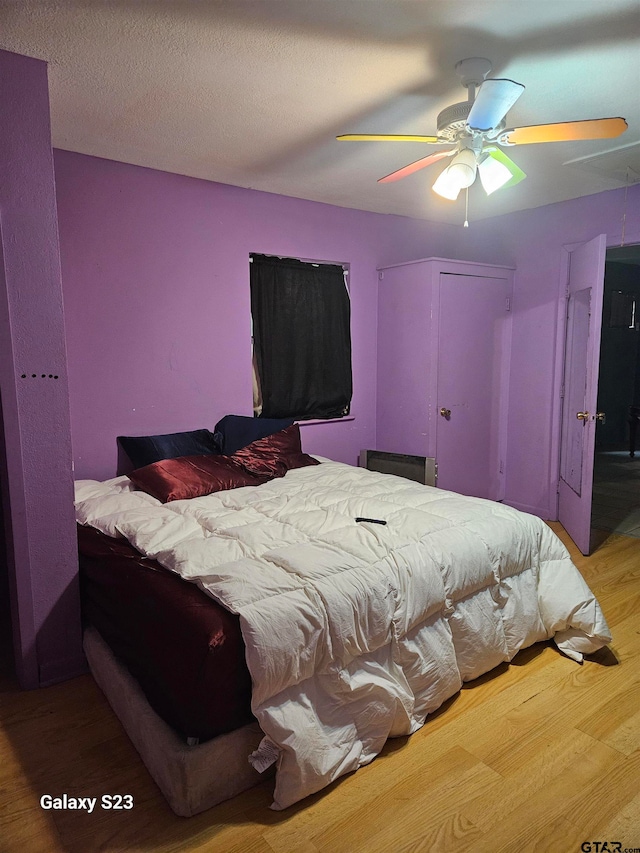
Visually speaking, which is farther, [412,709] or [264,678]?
[412,709]

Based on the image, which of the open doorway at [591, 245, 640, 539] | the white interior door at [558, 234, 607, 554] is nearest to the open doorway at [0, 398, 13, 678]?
the white interior door at [558, 234, 607, 554]

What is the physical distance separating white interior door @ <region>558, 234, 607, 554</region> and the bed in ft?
4.22

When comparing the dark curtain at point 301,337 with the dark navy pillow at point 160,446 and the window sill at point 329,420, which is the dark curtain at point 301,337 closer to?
the window sill at point 329,420

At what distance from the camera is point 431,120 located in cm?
264

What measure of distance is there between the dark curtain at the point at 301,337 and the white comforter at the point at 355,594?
1200 mm

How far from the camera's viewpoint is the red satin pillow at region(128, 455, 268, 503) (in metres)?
2.82

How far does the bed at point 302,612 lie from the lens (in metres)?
1.61

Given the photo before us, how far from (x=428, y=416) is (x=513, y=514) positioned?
1.64m

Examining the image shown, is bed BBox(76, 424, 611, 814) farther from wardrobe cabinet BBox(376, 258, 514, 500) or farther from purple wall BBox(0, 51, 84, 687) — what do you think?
wardrobe cabinet BBox(376, 258, 514, 500)

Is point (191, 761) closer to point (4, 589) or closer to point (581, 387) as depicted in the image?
point (4, 589)

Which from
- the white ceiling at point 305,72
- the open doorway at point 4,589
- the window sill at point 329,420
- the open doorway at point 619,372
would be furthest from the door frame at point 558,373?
the open doorway at point 4,589

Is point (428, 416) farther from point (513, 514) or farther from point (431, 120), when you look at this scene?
point (431, 120)

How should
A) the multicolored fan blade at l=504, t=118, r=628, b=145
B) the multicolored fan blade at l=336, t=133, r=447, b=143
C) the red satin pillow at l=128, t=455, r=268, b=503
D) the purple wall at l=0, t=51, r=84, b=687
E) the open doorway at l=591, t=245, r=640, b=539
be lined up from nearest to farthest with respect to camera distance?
the multicolored fan blade at l=504, t=118, r=628, b=145 < the purple wall at l=0, t=51, r=84, b=687 < the multicolored fan blade at l=336, t=133, r=447, b=143 < the red satin pillow at l=128, t=455, r=268, b=503 < the open doorway at l=591, t=245, r=640, b=539

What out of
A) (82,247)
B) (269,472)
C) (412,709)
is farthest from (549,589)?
(82,247)
